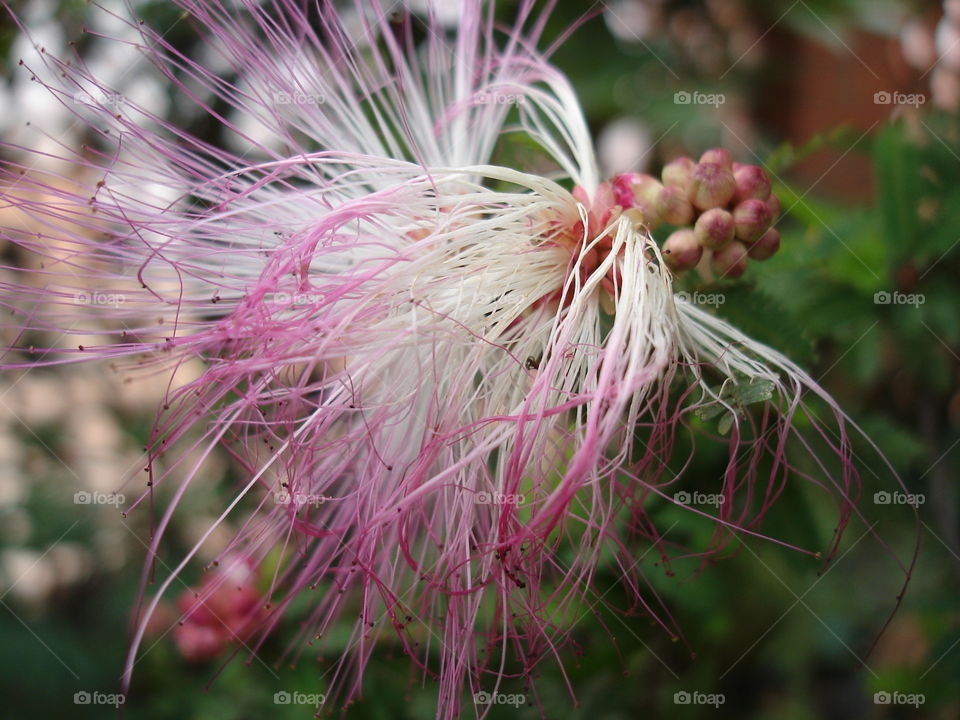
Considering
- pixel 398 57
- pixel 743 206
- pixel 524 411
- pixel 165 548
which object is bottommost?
pixel 165 548

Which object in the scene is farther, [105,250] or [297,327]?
[105,250]

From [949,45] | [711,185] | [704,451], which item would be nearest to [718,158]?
[711,185]

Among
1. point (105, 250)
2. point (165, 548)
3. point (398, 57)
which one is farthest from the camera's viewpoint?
point (165, 548)

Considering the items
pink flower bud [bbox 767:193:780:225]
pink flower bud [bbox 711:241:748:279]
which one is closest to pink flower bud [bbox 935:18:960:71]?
pink flower bud [bbox 767:193:780:225]

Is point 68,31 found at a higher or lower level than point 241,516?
higher

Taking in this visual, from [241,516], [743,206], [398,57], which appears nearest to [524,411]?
[743,206]

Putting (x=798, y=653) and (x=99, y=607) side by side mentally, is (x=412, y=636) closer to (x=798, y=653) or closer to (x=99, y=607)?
(x=99, y=607)

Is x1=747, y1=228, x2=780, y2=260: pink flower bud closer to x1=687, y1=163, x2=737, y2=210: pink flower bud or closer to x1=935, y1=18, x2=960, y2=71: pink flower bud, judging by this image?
x1=687, y1=163, x2=737, y2=210: pink flower bud
